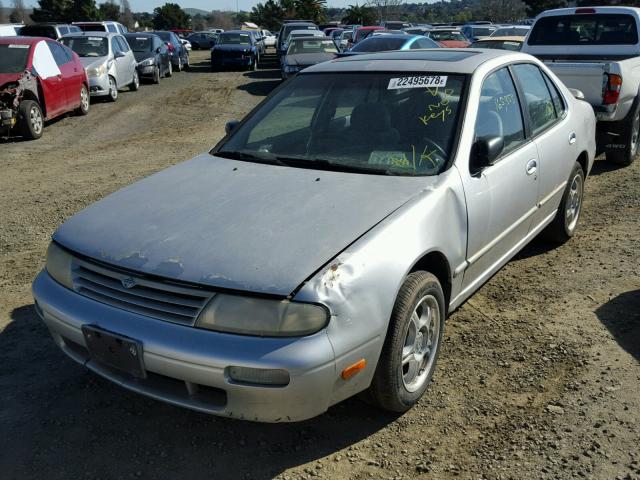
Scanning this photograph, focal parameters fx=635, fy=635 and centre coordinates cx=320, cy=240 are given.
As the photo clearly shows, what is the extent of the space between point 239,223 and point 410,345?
1.01 metres

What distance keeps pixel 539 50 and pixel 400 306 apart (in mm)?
6931

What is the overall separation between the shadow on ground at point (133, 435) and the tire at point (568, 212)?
276cm

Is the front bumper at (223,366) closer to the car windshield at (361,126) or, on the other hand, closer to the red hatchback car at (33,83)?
the car windshield at (361,126)

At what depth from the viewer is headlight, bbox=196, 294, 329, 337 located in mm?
2482

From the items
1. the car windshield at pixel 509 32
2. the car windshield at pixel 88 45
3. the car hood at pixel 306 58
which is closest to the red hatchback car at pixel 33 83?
the car windshield at pixel 88 45

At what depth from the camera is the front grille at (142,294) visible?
259 cm

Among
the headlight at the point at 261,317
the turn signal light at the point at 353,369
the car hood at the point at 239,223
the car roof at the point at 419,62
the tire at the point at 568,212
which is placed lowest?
the tire at the point at 568,212

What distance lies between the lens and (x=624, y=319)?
408 centimetres

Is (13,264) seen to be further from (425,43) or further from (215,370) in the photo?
(425,43)

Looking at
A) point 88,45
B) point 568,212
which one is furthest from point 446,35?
point 568,212

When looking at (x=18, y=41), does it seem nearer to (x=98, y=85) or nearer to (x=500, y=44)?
(x=98, y=85)

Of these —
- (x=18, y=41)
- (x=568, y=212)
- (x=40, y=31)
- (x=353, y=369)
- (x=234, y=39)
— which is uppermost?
(x=40, y=31)

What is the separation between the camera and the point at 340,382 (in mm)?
2588

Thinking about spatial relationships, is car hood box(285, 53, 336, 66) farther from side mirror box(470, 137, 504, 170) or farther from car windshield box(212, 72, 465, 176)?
side mirror box(470, 137, 504, 170)
